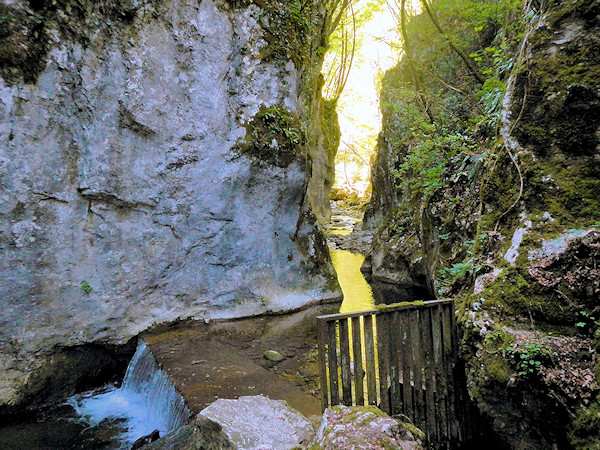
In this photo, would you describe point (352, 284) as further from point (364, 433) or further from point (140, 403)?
point (364, 433)

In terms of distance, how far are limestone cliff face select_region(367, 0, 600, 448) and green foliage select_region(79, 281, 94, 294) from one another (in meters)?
5.68

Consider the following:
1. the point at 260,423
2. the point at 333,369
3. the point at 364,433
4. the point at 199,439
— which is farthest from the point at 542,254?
the point at 199,439

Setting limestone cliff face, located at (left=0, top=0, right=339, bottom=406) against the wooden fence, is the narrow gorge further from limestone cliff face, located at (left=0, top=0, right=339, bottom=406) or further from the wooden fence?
the wooden fence

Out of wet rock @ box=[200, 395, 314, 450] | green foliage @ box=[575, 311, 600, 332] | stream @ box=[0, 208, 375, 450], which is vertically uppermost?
green foliage @ box=[575, 311, 600, 332]

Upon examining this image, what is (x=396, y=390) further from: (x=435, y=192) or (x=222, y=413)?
(x=435, y=192)

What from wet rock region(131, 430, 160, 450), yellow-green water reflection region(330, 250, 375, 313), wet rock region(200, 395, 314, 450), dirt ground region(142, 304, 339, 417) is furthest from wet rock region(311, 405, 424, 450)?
A: yellow-green water reflection region(330, 250, 375, 313)

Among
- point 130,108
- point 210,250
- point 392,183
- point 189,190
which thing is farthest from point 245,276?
point 392,183

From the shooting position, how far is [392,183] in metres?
17.0

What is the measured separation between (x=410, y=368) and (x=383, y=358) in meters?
0.34

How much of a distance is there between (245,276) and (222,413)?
15.9 ft

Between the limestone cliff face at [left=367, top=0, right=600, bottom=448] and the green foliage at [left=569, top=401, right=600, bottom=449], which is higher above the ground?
the limestone cliff face at [left=367, top=0, right=600, bottom=448]

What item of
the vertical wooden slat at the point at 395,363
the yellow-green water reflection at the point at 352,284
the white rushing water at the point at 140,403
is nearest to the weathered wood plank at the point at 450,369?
the vertical wooden slat at the point at 395,363

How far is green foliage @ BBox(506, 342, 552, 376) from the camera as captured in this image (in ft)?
9.56

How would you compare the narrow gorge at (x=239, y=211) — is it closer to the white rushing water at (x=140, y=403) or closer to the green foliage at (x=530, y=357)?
the green foliage at (x=530, y=357)
